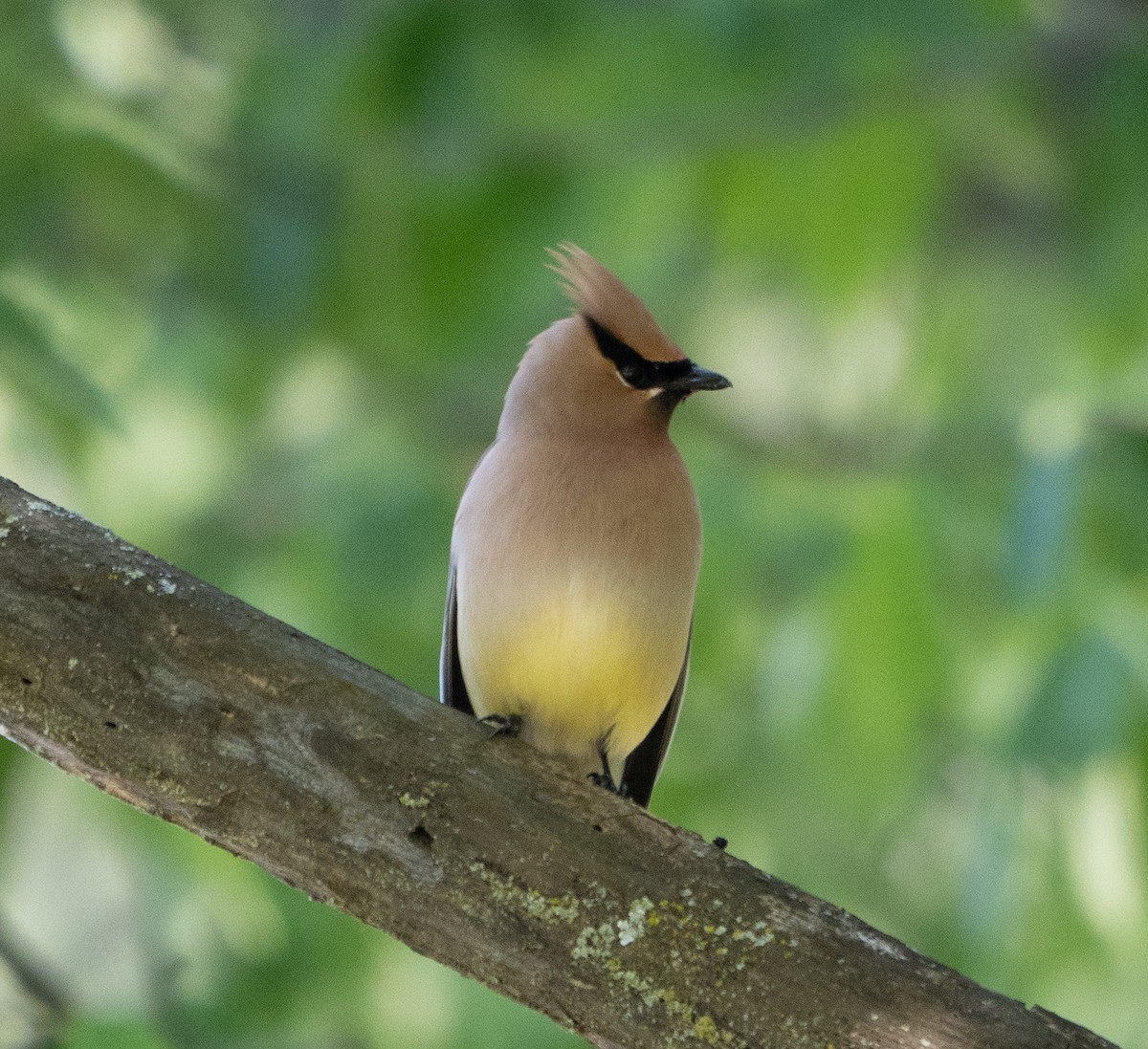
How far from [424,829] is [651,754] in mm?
2058

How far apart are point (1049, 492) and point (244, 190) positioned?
335cm

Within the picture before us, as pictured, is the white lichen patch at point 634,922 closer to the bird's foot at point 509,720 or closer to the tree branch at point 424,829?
the tree branch at point 424,829

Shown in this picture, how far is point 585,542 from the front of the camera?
167 inches

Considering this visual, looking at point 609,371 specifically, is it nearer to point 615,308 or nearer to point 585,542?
point 615,308

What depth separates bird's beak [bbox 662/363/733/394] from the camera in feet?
14.7

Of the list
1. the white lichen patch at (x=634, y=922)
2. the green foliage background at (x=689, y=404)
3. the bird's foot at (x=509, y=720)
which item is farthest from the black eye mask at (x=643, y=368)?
the white lichen patch at (x=634, y=922)

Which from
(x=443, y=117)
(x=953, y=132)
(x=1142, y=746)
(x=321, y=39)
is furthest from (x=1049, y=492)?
(x=321, y=39)

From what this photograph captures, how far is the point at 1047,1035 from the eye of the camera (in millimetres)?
2820

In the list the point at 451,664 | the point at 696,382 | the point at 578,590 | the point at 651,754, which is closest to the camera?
the point at 578,590

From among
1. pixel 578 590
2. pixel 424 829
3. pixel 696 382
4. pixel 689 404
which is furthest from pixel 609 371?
pixel 689 404

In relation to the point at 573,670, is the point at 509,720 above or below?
below

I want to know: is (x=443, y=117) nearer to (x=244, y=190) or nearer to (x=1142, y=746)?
(x=244, y=190)

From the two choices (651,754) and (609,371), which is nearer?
(609,371)

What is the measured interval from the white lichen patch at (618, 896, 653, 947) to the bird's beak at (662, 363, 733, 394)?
1764mm
